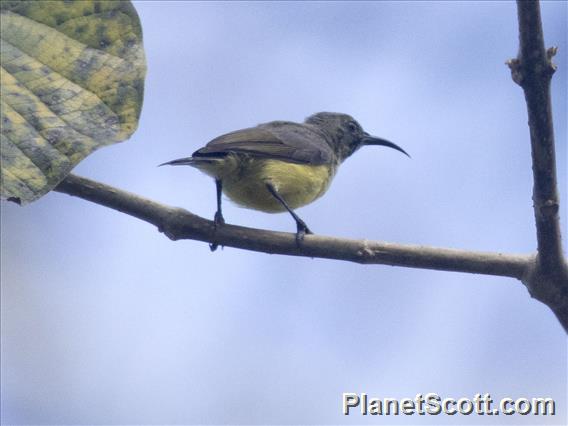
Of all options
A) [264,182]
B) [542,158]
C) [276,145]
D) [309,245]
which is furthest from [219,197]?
[542,158]

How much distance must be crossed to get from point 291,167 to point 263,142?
0.24 m

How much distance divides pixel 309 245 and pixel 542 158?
0.75 meters

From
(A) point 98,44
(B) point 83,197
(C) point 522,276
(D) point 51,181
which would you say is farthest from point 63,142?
(C) point 522,276

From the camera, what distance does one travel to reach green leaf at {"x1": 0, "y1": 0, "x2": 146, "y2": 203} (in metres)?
1.29

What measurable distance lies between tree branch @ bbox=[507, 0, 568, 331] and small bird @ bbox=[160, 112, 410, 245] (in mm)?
1867

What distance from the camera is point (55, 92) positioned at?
1.35 meters

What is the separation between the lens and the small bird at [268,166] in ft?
15.1

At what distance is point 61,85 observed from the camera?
1366 mm

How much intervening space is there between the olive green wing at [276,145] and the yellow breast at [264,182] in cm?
6

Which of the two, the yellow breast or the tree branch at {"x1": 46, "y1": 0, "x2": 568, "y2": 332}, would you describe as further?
the yellow breast

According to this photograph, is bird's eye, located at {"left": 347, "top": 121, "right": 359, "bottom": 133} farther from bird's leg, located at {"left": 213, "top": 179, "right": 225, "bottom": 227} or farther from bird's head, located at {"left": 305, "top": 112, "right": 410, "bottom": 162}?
bird's leg, located at {"left": 213, "top": 179, "right": 225, "bottom": 227}

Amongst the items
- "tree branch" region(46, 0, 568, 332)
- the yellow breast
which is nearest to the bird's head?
the yellow breast

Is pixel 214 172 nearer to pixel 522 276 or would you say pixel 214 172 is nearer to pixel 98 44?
pixel 522 276

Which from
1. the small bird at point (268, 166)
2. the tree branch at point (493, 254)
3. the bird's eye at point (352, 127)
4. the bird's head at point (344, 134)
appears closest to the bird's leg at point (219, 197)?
the small bird at point (268, 166)
